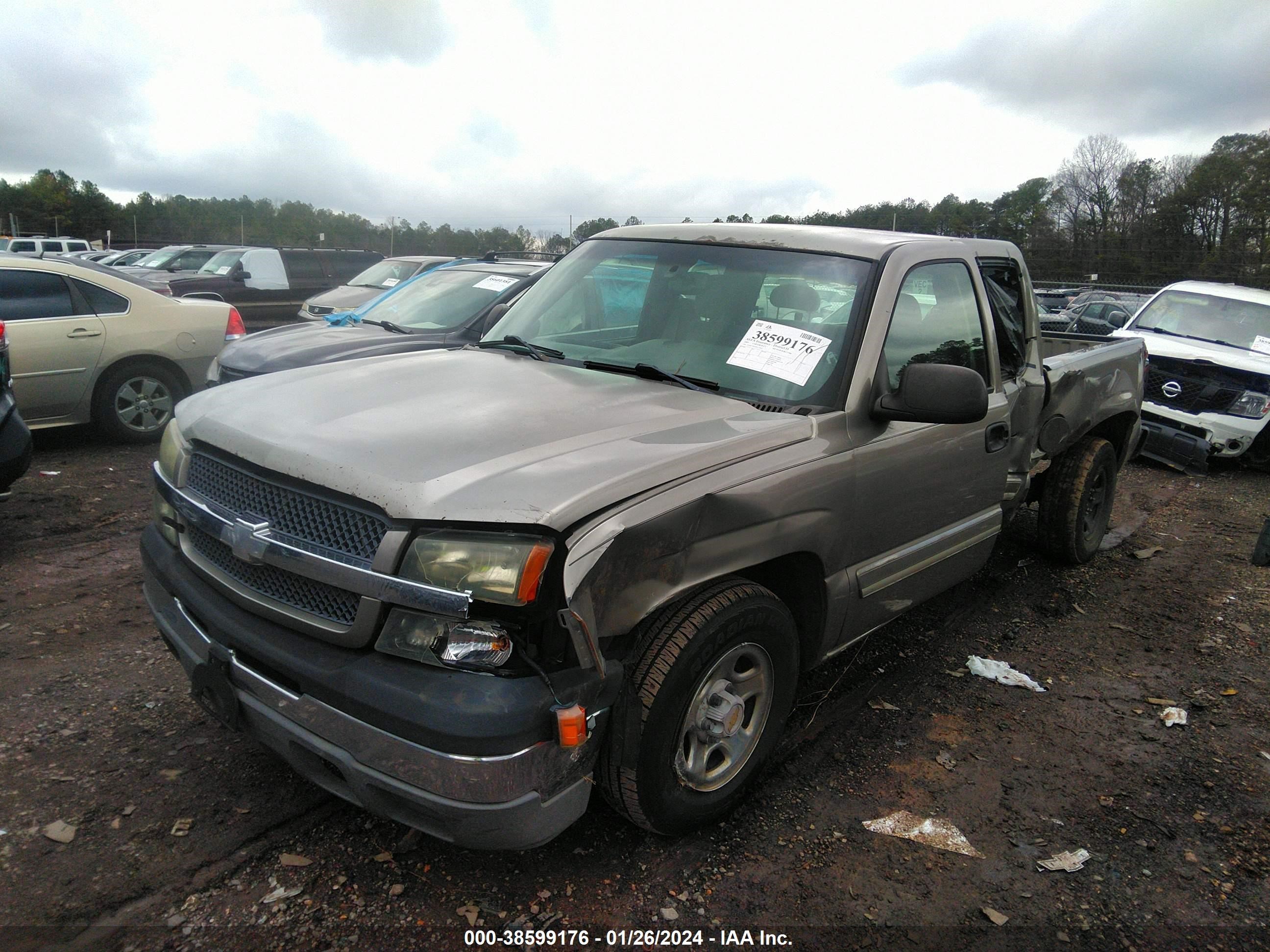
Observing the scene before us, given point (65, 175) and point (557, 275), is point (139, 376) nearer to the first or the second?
point (557, 275)

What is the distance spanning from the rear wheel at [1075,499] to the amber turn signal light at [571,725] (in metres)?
4.17

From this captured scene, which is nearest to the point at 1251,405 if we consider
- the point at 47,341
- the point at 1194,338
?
the point at 1194,338

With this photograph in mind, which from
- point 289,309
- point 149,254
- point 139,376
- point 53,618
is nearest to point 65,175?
point 149,254

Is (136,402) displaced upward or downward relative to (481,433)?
downward

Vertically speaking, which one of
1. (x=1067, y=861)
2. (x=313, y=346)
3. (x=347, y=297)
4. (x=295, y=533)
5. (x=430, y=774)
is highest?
(x=347, y=297)

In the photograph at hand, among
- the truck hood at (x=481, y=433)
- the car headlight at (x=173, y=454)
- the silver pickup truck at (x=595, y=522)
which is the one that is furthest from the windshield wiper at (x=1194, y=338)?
the car headlight at (x=173, y=454)

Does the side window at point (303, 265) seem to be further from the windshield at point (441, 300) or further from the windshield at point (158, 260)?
the windshield at point (441, 300)

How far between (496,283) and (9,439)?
13.3 feet

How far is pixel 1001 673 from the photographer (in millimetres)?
4191

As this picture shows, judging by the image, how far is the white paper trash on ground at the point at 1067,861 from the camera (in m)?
2.83

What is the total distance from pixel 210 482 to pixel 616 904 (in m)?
1.77

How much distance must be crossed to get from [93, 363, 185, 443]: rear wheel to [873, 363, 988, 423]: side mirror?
6720 millimetres

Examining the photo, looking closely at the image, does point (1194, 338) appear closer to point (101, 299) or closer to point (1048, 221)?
point (101, 299)

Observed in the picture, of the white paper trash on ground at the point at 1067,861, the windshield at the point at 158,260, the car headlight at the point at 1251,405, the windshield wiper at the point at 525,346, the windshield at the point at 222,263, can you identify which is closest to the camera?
the white paper trash on ground at the point at 1067,861
